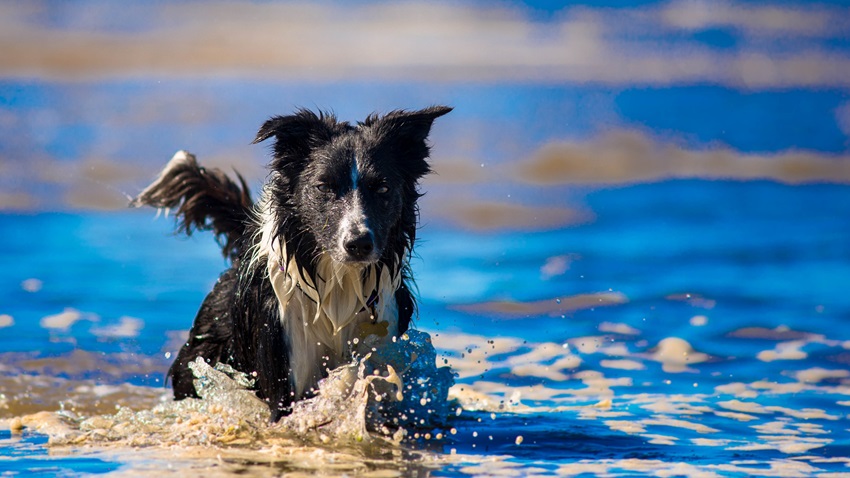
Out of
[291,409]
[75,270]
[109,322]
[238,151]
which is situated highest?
[238,151]

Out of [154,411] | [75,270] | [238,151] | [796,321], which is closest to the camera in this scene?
[154,411]

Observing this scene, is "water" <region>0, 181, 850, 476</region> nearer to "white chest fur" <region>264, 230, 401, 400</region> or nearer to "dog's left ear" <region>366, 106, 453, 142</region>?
"white chest fur" <region>264, 230, 401, 400</region>

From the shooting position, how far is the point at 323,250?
18.4 ft

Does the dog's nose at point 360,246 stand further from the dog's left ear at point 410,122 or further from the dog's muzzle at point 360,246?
the dog's left ear at point 410,122

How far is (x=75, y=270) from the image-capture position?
10586 millimetres

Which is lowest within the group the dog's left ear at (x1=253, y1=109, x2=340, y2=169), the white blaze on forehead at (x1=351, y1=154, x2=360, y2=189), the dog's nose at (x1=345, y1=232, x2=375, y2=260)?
the dog's nose at (x1=345, y1=232, x2=375, y2=260)

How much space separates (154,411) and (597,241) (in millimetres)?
6033

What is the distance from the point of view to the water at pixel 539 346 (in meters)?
5.78

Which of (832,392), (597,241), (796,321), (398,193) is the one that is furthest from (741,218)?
(398,193)

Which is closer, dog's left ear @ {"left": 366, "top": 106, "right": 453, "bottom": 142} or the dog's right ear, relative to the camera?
the dog's right ear

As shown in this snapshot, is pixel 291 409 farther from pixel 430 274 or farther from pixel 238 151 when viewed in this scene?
pixel 238 151

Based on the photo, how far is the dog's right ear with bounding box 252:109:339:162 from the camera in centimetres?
573

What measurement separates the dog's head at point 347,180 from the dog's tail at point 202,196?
1.32 metres

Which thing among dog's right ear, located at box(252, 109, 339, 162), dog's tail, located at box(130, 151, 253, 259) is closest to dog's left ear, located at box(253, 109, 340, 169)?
dog's right ear, located at box(252, 109, 339, 162)
